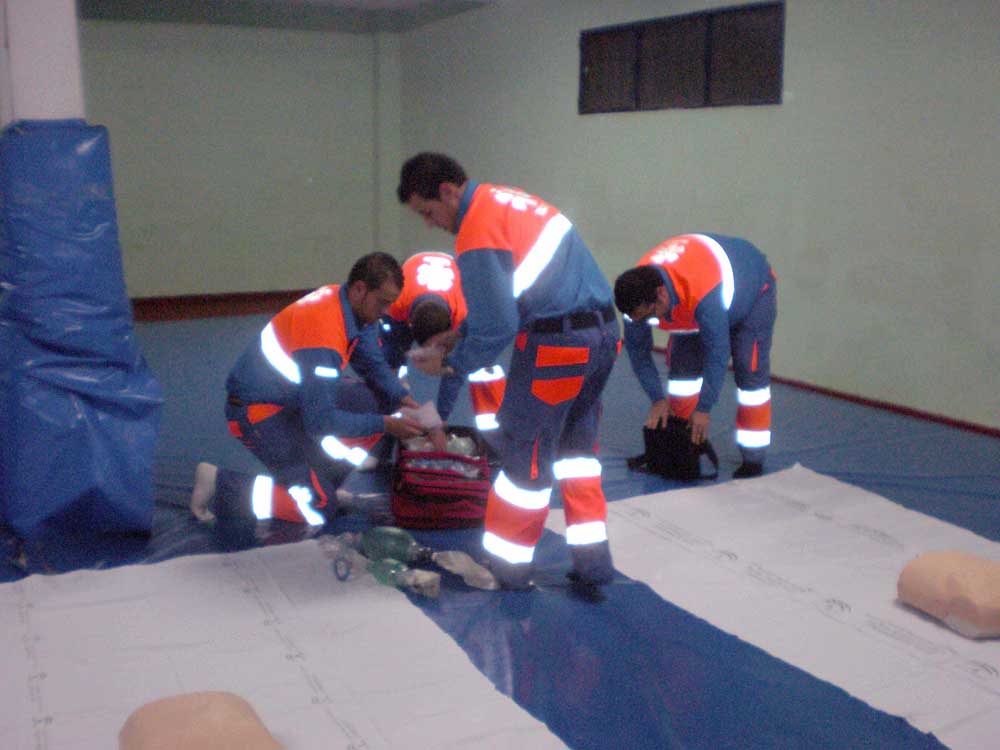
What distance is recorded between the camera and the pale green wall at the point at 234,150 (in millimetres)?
8453

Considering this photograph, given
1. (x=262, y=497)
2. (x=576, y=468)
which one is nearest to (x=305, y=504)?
(x=262, y=497)

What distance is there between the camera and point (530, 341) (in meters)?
2.65

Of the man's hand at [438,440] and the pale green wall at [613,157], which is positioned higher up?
the pale green wall at [613,157]

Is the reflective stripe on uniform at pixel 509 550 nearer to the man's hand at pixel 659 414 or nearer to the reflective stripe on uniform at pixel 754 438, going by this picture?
the man's hand at pixel 659 414

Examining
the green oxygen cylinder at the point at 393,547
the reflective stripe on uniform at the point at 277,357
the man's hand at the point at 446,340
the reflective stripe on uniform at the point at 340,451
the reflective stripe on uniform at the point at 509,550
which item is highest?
the man's hand at the point at 446,340

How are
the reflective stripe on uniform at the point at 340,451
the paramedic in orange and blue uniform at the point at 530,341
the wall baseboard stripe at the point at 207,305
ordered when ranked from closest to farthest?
the paramedic in orange and blue uniform at the point at 530,341
the reflective stripe on uniform at the point at 340,451
the wall baseboard stripe at the point at 207,305

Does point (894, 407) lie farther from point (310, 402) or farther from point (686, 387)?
point (310, 402)

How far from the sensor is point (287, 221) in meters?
9.34

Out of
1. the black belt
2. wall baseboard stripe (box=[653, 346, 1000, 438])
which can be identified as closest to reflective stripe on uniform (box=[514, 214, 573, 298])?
the black belt

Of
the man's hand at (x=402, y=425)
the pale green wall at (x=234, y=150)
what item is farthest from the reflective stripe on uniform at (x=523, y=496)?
the pale green wall at (x=234, y=150)

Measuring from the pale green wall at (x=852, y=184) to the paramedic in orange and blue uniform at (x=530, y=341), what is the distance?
296 cm

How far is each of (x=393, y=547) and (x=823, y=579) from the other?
1404 millimetres

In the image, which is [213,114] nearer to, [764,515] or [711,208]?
[711,208]

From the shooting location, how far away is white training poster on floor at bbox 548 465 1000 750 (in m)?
2.30
